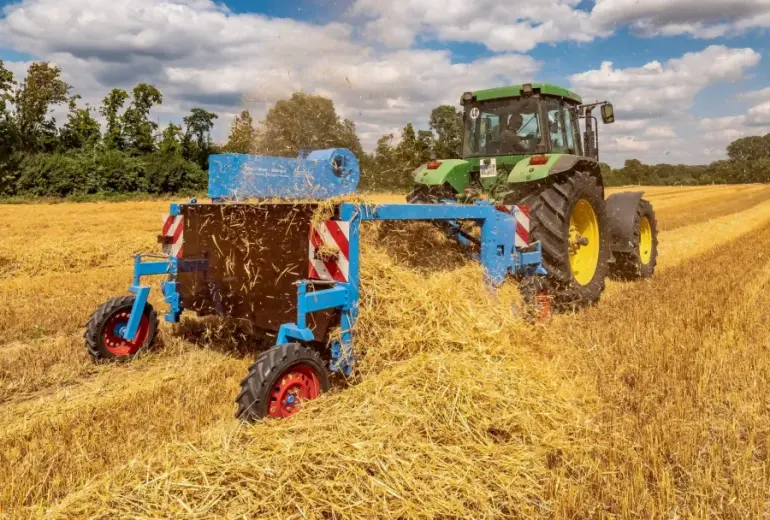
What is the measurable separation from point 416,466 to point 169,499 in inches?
40.5

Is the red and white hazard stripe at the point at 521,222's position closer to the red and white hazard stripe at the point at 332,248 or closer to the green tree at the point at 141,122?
the red and white hazard stripe at the point at 332,248

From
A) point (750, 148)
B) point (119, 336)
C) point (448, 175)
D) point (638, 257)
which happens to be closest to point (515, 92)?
point (448, 175)

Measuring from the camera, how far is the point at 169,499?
2.30 m

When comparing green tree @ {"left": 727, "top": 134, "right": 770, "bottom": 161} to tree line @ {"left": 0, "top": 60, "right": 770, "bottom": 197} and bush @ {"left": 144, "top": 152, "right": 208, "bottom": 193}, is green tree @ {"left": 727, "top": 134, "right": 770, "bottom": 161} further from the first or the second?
bush @ {"left": 144, "top": 152, "right": 208, "bottom": 193}

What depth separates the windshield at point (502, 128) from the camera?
20.4ft

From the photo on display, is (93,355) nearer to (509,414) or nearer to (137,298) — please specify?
(137,298)

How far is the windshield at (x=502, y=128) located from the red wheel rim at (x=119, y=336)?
402 centimetres

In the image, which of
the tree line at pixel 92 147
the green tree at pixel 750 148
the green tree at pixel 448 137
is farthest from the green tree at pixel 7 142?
the green tree at pixel 750 148

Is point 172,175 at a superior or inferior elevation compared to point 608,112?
superior

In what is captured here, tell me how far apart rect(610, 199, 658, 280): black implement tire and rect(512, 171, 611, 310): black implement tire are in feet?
6.01

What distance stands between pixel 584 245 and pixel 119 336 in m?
4.69

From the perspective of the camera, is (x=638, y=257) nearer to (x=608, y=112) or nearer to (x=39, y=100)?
(x=608, y=112)

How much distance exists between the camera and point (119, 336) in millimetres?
4531

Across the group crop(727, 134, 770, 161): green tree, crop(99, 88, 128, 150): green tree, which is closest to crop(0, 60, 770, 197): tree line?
crop(99, 88, 128, 150): green tree
